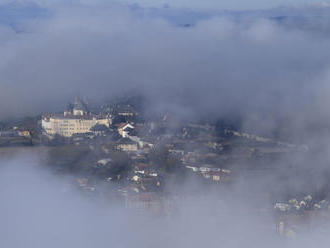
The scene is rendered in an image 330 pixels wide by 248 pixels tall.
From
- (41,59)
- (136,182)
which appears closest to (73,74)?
(41,59)

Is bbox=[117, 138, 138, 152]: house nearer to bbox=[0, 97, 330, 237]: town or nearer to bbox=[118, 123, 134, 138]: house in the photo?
bbox=[0, 97, 330, 237]: town

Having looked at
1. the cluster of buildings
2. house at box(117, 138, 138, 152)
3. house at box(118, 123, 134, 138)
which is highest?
the cluster of buildings

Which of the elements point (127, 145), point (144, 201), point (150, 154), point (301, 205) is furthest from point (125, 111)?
point (301, 205)

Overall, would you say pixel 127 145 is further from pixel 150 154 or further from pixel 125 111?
pixel 125 111

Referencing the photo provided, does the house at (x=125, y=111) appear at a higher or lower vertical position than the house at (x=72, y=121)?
higher

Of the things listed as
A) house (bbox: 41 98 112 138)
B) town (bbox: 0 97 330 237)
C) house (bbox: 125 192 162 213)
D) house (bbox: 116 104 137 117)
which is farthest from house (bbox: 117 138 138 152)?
house (bbox: 125 192 162 213)

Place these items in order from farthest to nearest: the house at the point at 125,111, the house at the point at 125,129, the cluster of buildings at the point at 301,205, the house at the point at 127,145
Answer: the house at the point at 125,111 < the house at the point at 125,129 < the house at the point at 127,145 < the cluster of buildings at the point at 301,205

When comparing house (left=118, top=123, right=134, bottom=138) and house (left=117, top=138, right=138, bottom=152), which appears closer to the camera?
house (left=117, top=138, right=138, bottom=152)

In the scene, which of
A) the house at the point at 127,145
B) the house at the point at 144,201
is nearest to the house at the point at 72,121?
the house at the point at 127,145

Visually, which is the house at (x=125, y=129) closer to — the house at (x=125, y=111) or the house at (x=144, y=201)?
the house at (x=125, y=111)


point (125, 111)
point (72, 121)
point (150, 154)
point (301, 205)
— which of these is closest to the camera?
point (301, 205)
